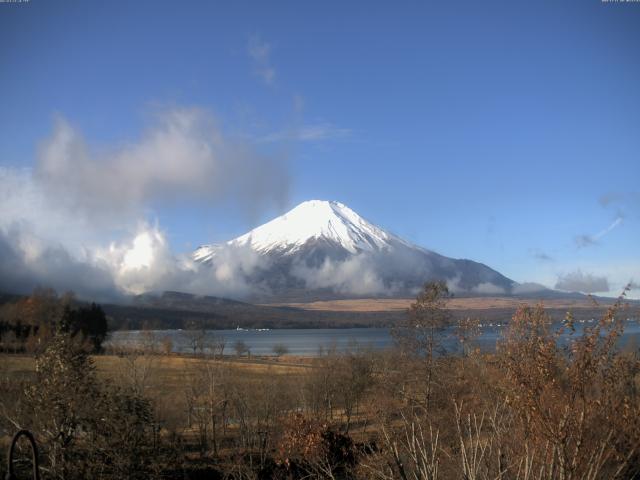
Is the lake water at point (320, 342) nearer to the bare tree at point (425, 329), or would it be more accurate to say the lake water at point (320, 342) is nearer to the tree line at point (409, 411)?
the bare tree at point (425, 329)

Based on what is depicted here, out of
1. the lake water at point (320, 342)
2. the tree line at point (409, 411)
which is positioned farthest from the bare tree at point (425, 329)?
the lake water at point (320, 342)

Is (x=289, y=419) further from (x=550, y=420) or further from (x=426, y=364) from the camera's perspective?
(x=550, y=420)

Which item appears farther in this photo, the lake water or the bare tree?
the bare tree

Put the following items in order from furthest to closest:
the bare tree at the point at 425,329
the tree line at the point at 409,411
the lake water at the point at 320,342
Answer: the bare tree at the point at 425,329 < the lake water at the point at 320,342 < the tree line at the point at 409,411

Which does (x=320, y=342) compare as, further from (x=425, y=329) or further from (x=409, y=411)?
(x=409, y=411)

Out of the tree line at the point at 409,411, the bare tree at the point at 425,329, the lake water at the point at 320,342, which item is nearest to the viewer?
the tree line at the point at 409,411

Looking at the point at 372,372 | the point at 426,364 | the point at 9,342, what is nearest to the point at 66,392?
the point at 426,364

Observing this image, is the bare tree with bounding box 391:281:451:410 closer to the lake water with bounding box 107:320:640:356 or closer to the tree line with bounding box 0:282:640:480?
the tree line with bounding box 0:282:640:480

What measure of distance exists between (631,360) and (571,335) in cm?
178

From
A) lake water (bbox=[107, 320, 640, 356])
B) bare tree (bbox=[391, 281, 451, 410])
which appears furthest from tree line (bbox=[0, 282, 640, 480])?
lake water (bbox=[107, 320, 640, 356])

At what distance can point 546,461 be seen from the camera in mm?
6602

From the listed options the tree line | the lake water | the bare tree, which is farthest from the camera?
the bare tree

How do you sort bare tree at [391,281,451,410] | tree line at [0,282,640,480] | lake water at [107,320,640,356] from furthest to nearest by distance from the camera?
bare tree at [391,281,451,410] → lake water at [107,320,640,356] → tree line at [0,282,640,480]

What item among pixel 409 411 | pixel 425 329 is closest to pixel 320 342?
pixel 425 329
